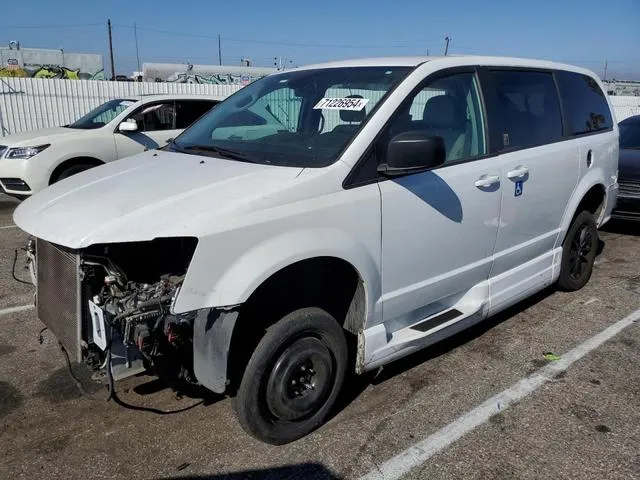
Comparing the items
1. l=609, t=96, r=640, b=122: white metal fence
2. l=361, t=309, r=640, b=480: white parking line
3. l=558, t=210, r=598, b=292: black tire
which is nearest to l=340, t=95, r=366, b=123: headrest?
l=361, t=309, r=640, b=480: white parking line

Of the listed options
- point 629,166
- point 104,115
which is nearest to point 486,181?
point 629,166

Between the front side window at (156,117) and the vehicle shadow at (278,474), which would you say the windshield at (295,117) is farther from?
the front side window at (156,117)

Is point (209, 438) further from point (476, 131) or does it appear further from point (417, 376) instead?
point (476, 131)

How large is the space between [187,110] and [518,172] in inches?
275

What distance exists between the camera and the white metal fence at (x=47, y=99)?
49.7 feet

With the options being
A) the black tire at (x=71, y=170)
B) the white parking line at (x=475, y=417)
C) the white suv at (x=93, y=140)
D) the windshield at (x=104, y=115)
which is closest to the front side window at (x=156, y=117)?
the white suv at (x=93, y=140)

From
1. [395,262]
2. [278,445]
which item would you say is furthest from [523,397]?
[278,445]

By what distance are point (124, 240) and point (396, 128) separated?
1.58 m

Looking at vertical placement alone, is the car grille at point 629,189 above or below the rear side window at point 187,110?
below

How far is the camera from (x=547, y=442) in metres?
2.97

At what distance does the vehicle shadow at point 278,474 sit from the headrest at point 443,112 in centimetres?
209

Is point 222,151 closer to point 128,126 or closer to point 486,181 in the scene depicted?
point 486,181

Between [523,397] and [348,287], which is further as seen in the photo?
[523,397]

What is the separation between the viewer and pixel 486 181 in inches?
139
